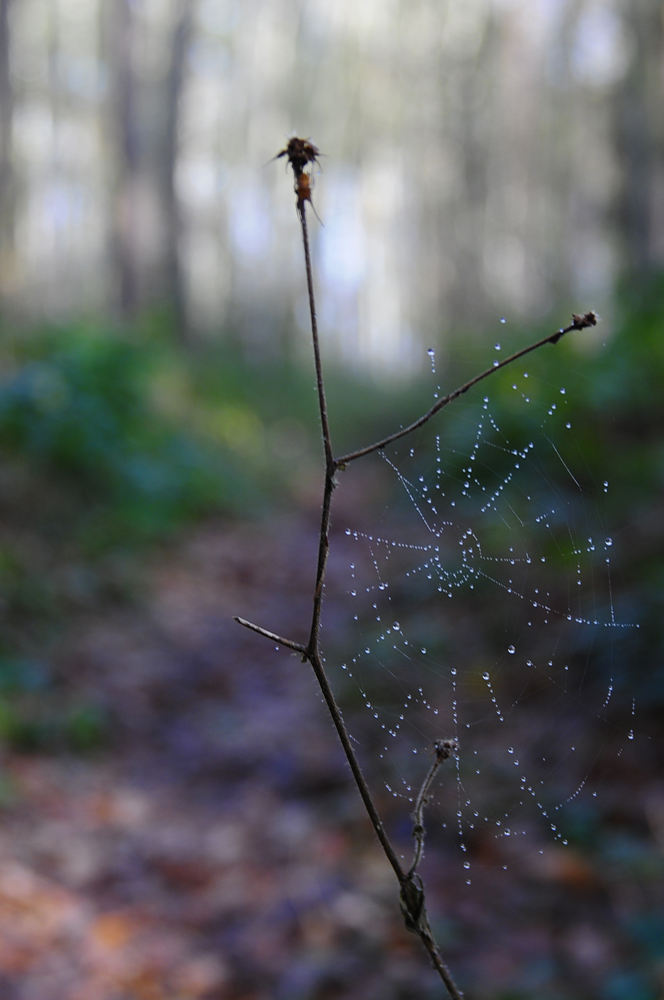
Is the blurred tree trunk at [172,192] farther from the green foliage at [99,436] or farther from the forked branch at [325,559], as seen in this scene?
the forked branch at [325,559]

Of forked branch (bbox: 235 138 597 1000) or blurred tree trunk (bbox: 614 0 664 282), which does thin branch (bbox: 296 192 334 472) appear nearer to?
forked branch (bbox: 235 138 597 1000)

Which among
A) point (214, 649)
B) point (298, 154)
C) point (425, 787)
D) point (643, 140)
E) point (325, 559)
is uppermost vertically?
point (643, 140)

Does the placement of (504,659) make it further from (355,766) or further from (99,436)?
(99,436)

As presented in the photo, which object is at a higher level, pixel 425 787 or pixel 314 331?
pixel 314 331

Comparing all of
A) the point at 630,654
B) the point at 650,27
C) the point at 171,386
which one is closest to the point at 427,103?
the point at 650,27

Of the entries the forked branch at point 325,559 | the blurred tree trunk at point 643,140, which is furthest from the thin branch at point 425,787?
the blurred tree trunk at point 643,140

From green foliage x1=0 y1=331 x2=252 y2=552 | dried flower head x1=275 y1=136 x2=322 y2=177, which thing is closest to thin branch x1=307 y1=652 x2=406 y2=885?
dried flower head x1=275 y1=136 x2=322 y2=177

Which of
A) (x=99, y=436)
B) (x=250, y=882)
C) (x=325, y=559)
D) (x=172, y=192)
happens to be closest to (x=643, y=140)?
(x=172, y=192)
